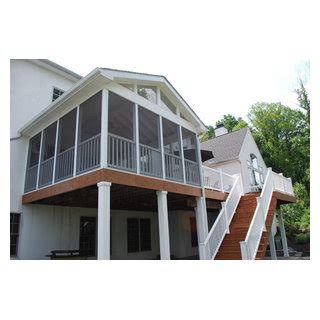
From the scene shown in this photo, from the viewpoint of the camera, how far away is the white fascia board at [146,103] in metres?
6.99

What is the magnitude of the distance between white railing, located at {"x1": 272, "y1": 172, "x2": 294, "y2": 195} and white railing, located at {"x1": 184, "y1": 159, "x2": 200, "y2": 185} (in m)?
4.34

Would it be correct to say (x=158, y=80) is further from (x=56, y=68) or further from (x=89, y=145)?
(x=56, y=68)

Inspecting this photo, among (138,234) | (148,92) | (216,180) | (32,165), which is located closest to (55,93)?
(32,165)

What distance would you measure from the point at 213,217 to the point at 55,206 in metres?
8.55

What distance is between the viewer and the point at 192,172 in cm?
934

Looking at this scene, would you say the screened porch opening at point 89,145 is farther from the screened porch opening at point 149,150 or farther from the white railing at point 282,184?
the white railing at point 282,184

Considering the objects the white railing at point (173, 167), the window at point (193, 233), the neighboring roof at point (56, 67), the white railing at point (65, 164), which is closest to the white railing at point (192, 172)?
the white railing at point (173, 167)

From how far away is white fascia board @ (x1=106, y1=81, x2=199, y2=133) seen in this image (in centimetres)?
699

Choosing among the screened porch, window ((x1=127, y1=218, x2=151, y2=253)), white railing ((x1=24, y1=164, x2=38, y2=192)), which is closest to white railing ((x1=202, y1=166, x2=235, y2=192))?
the screened porch

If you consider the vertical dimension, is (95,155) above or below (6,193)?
above
